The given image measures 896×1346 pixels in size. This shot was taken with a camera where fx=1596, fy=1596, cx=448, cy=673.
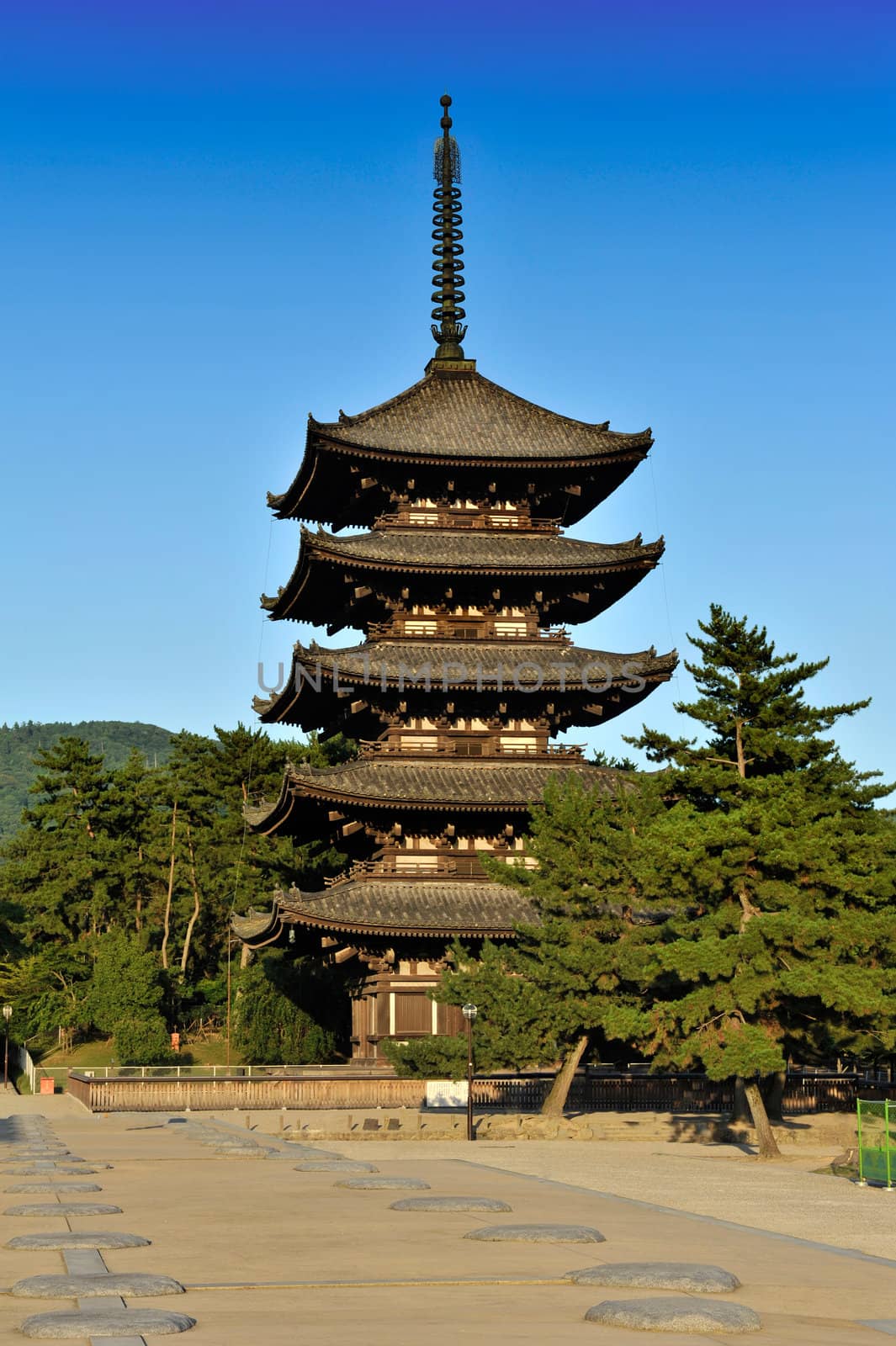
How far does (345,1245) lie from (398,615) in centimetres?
4007

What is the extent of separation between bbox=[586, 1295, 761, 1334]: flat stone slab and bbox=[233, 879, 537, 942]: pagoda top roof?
3534 cm

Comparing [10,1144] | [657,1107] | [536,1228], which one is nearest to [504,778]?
[657,1107]

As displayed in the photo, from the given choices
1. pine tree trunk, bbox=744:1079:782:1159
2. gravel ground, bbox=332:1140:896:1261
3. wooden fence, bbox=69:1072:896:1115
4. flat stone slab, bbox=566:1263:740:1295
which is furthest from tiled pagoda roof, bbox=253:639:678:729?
flat stone slab, bbox=566:1263:740:1295

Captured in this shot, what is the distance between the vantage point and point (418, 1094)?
151ft

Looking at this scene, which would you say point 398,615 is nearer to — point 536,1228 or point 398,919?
point 398,919

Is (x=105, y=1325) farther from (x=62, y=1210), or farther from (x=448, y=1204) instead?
(x=448, y=1204)

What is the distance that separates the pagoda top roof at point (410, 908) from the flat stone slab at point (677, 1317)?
35.3 metres

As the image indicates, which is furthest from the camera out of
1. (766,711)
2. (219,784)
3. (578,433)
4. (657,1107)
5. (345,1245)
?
(219,784)

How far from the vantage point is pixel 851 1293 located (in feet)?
42.3

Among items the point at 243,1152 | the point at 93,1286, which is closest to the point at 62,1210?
the point at 93,1286

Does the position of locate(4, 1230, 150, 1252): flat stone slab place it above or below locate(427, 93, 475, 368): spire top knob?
below

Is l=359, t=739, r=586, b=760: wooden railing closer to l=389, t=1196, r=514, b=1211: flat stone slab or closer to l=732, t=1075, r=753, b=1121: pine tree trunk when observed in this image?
l=732, t=1075, r=753, b=1121: pine tree trunk

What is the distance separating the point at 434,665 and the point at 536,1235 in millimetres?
36861

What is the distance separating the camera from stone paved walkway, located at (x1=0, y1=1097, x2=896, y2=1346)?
35.7ft
